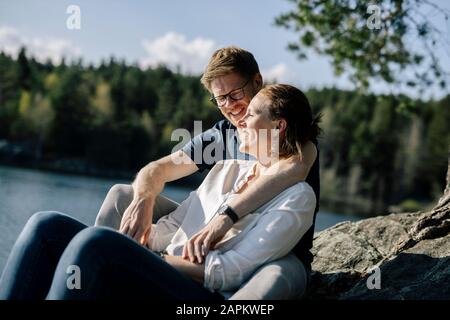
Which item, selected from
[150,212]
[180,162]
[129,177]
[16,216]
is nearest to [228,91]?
[180,162]

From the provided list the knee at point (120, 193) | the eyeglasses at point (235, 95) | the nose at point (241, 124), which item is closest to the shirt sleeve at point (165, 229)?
the knee at point (120, 193)

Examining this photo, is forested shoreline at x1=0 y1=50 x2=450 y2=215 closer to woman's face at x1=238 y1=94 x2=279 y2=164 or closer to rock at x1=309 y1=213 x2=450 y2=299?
rock at x1=309 y1=213 x2=450 y2=299

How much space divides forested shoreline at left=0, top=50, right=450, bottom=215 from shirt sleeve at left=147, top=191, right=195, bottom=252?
3888cm

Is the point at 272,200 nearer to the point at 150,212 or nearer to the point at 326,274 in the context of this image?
the point at 150,212

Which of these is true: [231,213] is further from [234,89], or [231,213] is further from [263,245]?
[234,89]

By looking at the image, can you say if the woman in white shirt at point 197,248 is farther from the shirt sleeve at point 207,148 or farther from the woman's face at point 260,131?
the shirt sleeve at point 207,148

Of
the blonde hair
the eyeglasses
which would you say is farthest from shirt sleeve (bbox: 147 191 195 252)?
the blonde hair

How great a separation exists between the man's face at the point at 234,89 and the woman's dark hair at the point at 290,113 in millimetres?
580

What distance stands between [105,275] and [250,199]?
2.30 feet

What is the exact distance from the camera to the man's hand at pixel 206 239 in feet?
7.57

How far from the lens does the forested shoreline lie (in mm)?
46938

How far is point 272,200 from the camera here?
2383mm

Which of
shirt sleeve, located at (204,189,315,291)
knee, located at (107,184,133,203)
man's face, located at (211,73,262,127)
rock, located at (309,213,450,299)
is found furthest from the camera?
man's face, located at (211,73,262,127)
